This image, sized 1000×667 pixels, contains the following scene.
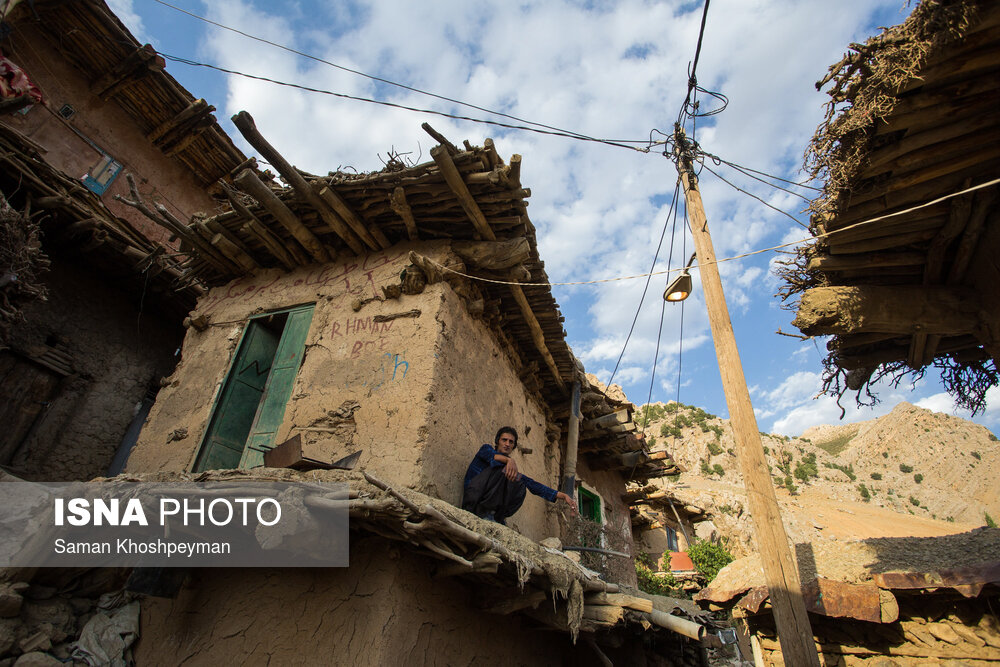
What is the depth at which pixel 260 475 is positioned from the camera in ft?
10.5

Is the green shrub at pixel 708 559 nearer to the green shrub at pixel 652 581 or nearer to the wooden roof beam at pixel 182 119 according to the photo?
the green shrub at pixel 652 581

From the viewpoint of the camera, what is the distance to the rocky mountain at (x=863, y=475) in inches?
1063

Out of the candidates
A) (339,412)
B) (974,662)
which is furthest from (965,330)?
(339,412)

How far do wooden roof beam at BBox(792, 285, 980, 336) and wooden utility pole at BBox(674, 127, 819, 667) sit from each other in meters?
0.79

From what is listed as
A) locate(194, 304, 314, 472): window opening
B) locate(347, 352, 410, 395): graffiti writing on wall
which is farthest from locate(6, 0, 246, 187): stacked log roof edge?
locate(347, 352, 410, 395): graffiti writing on wall

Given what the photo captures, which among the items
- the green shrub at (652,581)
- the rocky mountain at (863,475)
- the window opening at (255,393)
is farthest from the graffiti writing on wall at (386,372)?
the rocky mountain at (863,475)

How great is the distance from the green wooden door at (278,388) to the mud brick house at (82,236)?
2908 mm

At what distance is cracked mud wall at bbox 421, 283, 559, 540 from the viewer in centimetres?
428

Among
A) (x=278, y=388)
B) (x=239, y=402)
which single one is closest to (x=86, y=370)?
(x=239, y=402)

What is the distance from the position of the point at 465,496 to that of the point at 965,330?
4.69 metres

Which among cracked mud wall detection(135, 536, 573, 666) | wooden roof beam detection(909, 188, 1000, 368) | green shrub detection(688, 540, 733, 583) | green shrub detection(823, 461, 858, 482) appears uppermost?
green shrub detection(823, 461, 858, 482)

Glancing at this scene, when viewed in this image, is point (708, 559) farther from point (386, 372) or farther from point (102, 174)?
point (102, 174)

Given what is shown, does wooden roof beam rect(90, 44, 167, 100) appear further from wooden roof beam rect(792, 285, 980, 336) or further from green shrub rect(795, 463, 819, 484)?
green shrub rect(795, 463, 819, 484)

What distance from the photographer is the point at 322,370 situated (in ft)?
16.1
